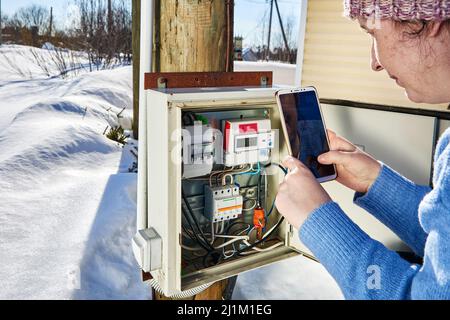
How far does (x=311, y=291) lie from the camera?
3018 mm

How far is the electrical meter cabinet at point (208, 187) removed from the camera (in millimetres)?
1454

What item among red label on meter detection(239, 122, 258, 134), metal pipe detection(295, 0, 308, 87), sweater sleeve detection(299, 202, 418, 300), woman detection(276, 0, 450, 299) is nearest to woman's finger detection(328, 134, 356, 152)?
red label on meter detection(239, 122, 258, 134)

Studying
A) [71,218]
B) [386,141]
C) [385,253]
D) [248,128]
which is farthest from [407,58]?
[71,218]

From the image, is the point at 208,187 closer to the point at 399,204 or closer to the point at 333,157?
the point at 333,157

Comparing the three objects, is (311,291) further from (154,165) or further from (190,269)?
(154,165)

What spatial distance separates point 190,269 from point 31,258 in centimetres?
207

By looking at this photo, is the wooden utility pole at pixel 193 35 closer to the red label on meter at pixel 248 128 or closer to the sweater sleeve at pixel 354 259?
the red label on meter at pixel 248 128

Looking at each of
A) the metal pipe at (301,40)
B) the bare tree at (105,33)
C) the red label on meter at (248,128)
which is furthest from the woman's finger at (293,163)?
the bare tree at (105,33)

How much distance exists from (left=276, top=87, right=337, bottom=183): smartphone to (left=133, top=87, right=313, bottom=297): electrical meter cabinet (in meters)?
0.08

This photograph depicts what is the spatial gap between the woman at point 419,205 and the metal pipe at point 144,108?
621mm

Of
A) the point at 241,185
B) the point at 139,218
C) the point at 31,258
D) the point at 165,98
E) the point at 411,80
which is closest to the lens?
the point at 411,80

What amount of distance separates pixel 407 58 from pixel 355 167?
51cm

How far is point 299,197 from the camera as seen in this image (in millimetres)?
1146

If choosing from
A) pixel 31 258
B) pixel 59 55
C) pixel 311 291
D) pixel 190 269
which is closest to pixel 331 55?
pixel 311 291
